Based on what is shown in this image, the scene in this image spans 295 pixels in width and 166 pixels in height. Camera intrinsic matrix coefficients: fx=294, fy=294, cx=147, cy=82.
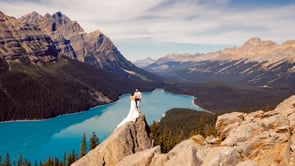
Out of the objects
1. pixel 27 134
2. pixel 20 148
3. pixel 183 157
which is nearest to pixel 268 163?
pixel 183 157

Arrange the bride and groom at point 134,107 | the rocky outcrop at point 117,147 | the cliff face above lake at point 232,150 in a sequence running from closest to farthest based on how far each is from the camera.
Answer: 1. the cliff face above lake at point 232,150
2. the rocky outcrop at point 117,147
3. the bride and groom at point 134,107

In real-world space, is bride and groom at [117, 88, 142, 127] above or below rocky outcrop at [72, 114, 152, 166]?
above

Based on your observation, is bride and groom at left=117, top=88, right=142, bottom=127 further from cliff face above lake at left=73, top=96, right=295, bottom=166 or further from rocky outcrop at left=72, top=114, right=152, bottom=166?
cliff face above lake at left=73, top=96, right=295, bottom=166

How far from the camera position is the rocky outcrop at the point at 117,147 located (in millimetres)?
35594

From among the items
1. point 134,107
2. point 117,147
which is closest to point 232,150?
point 117,147

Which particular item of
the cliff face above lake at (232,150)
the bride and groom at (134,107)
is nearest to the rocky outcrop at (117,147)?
the cliff face above lake at (232,150)

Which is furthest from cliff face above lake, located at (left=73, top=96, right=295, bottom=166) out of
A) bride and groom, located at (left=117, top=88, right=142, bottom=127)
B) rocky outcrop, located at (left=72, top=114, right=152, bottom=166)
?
bride and groom, located at (left=117, top=88, right=142, bottom=127)

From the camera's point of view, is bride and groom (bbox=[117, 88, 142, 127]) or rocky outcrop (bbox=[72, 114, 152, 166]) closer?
rocky outcrop (bbox=[72, 114, 152, 166])

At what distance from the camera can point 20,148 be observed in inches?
6452

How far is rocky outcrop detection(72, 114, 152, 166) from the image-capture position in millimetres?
35594

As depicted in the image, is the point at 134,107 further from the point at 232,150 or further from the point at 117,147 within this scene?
the point at 232,150

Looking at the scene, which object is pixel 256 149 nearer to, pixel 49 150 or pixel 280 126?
pixel 280 126

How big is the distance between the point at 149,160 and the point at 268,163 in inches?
454

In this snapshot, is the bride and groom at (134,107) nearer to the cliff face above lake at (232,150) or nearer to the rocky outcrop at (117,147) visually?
the rocky outcrop at (117,147)
